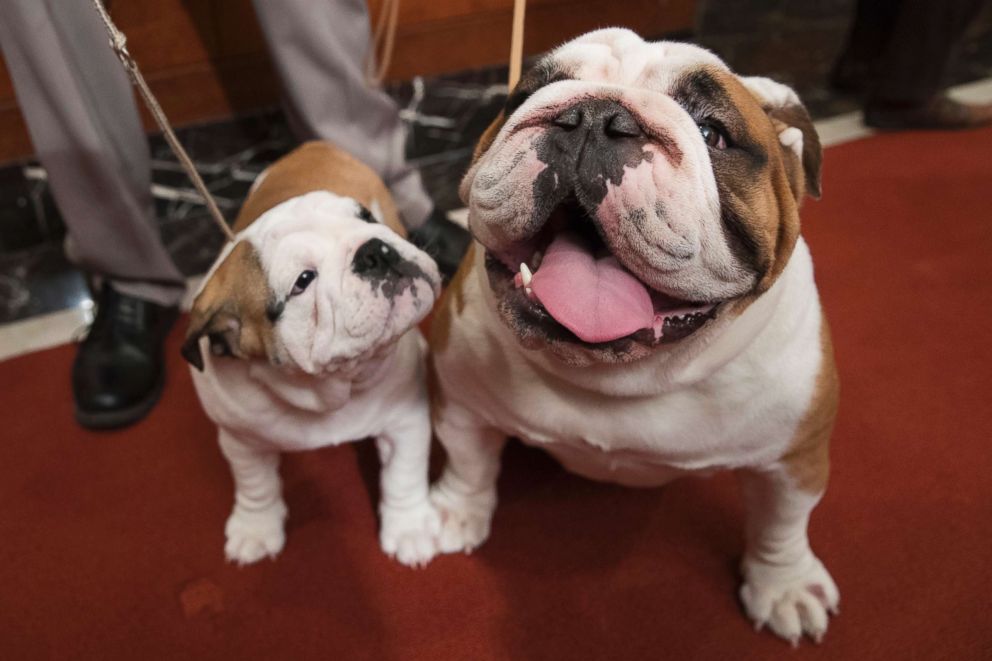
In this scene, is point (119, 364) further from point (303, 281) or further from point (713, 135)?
point (713, 135)

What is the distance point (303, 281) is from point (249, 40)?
1.35m

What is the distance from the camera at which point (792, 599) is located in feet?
4.35

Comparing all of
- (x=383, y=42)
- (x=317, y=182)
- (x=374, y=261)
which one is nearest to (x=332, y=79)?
(x=317, y=182)

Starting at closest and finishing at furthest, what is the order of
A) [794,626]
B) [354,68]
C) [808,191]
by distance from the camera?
[808,191], [794,626], [354,68]

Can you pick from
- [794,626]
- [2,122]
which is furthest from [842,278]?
[2,122]

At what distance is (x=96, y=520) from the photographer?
5.08 feet

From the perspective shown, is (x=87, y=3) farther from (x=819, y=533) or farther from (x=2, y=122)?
(x=819, y=533)

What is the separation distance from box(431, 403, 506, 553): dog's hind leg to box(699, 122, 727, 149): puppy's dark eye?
615 millimetres

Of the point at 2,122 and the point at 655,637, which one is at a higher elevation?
the point at 2,122

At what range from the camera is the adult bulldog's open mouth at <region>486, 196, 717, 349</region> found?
87cm

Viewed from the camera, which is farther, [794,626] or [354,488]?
[354,488]

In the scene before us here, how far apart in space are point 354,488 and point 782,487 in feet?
2.63

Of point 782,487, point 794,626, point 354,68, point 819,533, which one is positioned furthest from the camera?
point 354,68

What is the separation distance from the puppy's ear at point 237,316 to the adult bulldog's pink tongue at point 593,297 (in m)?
0.43
